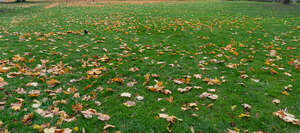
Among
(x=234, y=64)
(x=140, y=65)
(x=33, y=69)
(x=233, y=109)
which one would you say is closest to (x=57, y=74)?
(x=33, y=69)

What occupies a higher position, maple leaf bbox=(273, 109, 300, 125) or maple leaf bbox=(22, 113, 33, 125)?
maple leaf bbox=(273, 109, 300, 125)

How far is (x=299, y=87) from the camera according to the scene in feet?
12.9

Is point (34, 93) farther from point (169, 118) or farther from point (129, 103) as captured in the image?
point (169, 118)

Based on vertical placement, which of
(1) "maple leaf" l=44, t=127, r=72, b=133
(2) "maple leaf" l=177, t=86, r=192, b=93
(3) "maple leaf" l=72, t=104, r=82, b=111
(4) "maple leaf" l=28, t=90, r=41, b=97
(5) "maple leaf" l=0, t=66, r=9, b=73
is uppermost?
(5) "maple leaf" l=0, t=66, r=9, b=73

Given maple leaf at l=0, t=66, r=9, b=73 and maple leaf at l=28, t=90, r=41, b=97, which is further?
maple leaf at l=0, t=66, r=9, b=73

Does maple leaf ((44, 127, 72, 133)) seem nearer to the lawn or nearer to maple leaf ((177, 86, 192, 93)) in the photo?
the lawn

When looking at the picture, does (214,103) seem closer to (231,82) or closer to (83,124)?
(231,82)

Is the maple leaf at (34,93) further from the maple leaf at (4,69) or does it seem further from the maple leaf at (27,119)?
the maple leaf at (4,69)

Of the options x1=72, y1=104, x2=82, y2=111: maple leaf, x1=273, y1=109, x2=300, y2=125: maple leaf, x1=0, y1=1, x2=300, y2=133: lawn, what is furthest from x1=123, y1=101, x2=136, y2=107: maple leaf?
x1=273, y1=109, x2=300, y2=125: maple leaf

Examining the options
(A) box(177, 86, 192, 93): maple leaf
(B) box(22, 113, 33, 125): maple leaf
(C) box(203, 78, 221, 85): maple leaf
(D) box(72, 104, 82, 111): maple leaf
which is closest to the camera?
(B) box(22, 113, 33, 125): maple leaf

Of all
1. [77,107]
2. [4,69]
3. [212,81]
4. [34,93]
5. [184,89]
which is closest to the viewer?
[77,107]

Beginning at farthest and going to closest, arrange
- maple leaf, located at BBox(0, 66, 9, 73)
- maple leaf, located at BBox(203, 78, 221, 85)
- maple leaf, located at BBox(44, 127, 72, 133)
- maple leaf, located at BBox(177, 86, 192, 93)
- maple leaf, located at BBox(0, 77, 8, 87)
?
maple leaf, located at BBox(0, 66, 9, 73), maple leaf, located at BBox(203, 78, 221, 85), maple leaf, located at BBox(0, 77, 8, 87), maple leaf, located at BBox(177, 86, 192, 93), maple leaf, located at BBox(44, 127, 72, 133)

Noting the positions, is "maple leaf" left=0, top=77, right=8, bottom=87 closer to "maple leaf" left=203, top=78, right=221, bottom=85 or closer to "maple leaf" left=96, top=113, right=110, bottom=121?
"maple leaf" left=96, top=113, right=110, bottom=121

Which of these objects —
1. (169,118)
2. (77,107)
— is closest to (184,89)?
(169,118)
